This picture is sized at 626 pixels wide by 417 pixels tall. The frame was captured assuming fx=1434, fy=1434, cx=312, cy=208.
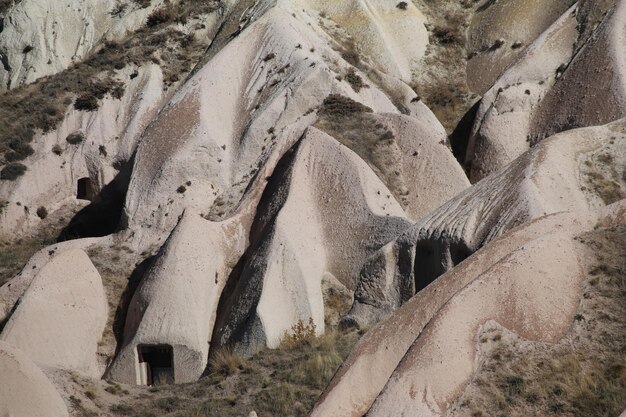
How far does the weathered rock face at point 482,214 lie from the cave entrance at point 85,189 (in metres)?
16.8

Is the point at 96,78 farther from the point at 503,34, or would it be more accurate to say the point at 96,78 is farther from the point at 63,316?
the point at 63,316

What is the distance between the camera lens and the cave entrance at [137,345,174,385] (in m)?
38.5

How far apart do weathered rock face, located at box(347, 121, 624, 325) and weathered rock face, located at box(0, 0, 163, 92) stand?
26.3m

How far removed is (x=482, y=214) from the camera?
33281 mm

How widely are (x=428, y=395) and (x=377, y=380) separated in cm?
A: 168

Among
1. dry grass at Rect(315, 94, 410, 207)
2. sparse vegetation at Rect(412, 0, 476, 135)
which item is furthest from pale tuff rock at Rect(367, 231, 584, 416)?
sparse vegetation at Rect(412, 0, 476, 135)

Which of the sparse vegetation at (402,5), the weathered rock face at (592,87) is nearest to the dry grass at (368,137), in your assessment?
the weathered rock face at (592,87)

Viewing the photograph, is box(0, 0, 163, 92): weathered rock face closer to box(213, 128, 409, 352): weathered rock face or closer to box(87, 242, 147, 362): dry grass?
box(87, 242, 147, 362): dry grass

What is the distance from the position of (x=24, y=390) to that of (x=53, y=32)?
35.6 meters

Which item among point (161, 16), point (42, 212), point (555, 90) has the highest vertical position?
point (161, 16)

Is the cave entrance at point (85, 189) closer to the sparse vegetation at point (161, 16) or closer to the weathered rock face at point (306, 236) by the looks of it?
the sparse vegetation at point (161, 16)

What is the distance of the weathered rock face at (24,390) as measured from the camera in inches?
1045

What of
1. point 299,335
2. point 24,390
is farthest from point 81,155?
point 24,390

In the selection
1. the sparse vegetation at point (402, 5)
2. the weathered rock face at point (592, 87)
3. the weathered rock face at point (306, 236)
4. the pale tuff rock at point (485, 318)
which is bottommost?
the pale tuff rock at point (485, 318)
